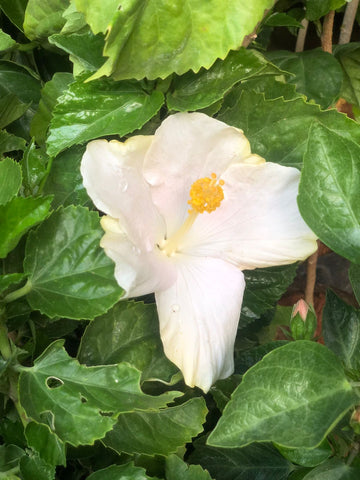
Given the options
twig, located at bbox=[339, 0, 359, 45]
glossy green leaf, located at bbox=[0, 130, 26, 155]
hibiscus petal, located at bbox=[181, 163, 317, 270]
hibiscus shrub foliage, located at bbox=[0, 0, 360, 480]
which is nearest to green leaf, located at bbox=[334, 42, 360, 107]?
twig, located at bbox=[339, 0, 359, 45]

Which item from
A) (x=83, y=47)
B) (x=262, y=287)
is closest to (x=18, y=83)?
(x=83, y=47)

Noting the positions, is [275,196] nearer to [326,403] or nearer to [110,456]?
[326,403]

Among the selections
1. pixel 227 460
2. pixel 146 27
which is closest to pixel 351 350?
pixel 227 460

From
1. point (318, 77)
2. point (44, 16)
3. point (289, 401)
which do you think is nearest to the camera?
point (289, 401)

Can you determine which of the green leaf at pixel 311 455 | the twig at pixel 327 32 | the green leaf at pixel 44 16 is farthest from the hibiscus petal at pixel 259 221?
the twig at pixel 327 32

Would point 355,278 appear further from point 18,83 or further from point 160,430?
point 18,83

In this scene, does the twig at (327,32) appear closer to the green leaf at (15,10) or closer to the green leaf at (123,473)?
the green leaf at (15,10)

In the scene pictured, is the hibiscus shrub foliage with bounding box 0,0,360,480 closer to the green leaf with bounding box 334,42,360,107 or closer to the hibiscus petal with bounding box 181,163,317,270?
the hibiscus petal with bounding box 181,163,317,270
